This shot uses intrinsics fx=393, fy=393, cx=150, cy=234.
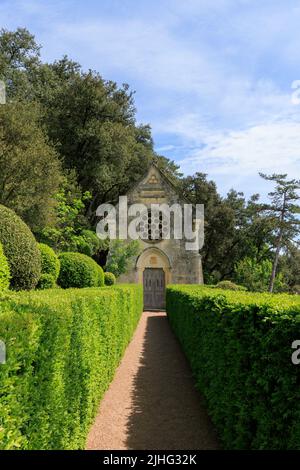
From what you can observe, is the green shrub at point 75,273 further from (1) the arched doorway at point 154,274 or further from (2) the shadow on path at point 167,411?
(1) the arched doorway at point 154,274

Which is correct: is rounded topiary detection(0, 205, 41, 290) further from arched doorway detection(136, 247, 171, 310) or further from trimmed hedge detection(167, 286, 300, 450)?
arched doorway detection(136, 247, 171, 310)

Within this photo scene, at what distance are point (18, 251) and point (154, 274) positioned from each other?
20.6 m

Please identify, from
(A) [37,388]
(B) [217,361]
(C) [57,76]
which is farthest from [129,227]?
(A) [37,388]

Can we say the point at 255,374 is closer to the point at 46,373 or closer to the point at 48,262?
the point at 46,373

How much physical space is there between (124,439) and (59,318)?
270 cm

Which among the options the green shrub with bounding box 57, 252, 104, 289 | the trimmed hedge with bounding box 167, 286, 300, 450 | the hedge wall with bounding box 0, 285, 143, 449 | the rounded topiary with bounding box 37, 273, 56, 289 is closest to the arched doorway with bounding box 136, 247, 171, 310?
the green shrub with bounding box 57, 252, 104, 289

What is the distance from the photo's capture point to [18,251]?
32.1 ft

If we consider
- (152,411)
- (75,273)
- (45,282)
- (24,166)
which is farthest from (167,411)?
(24,166)

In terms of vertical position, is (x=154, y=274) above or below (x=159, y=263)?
below

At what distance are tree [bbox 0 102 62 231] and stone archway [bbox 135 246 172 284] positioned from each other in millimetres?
9817

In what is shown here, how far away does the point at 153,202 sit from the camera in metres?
30.5

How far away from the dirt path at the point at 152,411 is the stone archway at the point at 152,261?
58.8 feet
